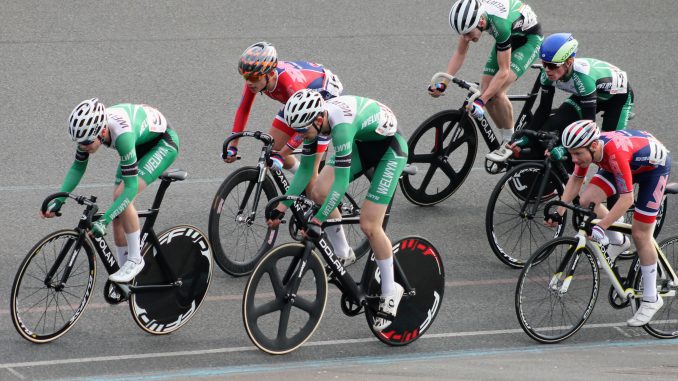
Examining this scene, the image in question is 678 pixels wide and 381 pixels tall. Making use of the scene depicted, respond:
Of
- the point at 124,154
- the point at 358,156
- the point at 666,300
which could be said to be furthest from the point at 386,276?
the point at 666,300

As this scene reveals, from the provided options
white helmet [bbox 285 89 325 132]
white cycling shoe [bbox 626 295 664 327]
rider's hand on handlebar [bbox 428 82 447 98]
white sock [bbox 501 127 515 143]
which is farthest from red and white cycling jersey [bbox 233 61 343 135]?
white cycling shoe [bbox 626 295 664 327]

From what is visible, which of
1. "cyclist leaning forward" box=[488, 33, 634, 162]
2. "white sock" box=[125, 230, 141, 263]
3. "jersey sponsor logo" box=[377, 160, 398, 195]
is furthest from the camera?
"cyclist leaning forward" box=[488, 33, 634, 162]

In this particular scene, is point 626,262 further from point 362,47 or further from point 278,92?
point 362,47

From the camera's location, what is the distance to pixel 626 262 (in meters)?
9.94

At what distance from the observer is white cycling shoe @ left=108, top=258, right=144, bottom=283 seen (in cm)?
776

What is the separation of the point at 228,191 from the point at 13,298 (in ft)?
6.59

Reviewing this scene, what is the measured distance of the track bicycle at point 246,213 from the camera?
29.2 ft

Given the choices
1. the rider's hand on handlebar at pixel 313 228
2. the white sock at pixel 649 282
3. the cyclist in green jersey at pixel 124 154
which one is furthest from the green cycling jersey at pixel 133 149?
the white sock at pixel 649 282

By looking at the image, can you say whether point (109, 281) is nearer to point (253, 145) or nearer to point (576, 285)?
point (576, 285)

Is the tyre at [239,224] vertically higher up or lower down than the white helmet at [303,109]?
lower down

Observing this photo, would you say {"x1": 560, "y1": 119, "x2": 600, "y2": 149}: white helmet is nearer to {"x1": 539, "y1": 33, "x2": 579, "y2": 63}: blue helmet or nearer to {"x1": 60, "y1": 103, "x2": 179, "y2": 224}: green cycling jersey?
{"x1": 539, "y1": 33, "x2": 579, "y2": 63}: blue helmet

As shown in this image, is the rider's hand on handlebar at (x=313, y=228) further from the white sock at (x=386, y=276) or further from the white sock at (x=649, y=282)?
the white sock at (x=649, y=282)

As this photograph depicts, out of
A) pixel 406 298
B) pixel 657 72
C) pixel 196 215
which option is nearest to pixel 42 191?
pixel 196 215

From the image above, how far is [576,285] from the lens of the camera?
8523 millimetres
